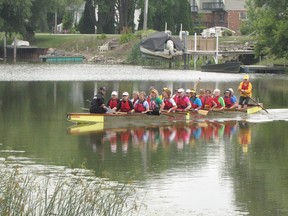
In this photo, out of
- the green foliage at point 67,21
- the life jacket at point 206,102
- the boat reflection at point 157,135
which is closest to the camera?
the boat reflection at point 157,135

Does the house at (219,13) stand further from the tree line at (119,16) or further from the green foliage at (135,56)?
the green foliage at (135,56)

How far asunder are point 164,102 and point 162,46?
5566cm

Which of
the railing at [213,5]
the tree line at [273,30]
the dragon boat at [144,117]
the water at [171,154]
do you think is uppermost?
the railing at [213,5]

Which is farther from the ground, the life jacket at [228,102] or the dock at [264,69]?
the life jacket at [228,102]

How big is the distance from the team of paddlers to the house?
8313cm

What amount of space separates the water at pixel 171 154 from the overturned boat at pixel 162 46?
4075 centimetres

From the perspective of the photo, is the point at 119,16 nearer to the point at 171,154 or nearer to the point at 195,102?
the point at 195,102

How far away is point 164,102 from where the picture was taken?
137 feet

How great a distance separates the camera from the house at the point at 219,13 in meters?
129

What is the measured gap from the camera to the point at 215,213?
915 inches

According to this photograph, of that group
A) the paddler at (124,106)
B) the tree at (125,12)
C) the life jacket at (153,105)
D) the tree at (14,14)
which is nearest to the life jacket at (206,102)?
the life jacket at (153,105)

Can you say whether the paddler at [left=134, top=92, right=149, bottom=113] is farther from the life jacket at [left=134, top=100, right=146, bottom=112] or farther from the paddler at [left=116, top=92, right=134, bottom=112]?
the paddler at [left=116, top=92, right=134, bottom=112]

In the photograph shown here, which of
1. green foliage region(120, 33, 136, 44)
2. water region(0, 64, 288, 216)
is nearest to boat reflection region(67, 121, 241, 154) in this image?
water region(0, 64, 288, 216)

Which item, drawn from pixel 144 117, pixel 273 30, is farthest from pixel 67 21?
pixel 144 117
